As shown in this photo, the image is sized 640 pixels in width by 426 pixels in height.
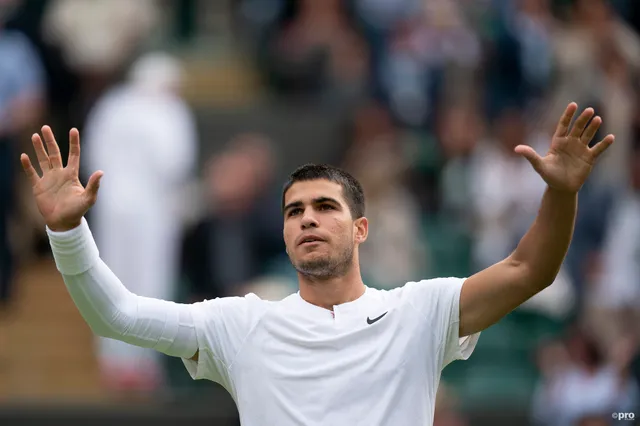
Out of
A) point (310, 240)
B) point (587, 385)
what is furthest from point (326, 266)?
point (587, 385)

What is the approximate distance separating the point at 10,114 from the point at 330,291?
22.0 ft

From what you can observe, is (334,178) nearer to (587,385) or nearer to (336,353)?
(336,353)

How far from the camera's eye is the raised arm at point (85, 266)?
16.9ft

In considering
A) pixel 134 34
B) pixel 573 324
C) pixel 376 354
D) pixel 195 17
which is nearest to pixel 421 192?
pixel 573 324

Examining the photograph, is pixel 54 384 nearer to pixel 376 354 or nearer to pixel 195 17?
pixel 195 17

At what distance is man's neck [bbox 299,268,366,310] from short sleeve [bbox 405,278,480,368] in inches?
10.0

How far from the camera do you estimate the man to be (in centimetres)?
515

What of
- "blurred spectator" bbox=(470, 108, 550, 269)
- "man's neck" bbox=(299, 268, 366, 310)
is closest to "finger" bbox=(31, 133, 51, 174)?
"man's neck" bbox=(299, 268, 366, 310)

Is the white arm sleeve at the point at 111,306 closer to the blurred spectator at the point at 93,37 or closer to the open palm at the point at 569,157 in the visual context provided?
the open palm at the point at 569,157

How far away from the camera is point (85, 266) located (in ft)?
17.0

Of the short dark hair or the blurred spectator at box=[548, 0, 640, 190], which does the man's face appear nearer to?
the short dark hair

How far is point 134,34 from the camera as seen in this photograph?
13.2m

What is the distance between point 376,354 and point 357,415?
0.26m

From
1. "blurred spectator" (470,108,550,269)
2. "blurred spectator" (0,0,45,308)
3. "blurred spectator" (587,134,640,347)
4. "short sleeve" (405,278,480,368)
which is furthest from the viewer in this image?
"blurred spectator" (470,108,550,269)
